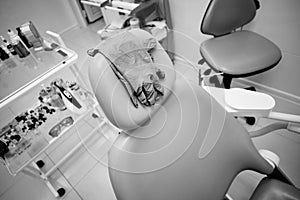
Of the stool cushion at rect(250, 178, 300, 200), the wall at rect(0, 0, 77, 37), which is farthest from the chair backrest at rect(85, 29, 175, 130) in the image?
the wall at rect(0, 0, 77, 37)

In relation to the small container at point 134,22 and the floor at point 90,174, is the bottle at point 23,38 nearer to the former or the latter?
the floor at point 90,174

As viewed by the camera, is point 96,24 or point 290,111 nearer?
point 290,111

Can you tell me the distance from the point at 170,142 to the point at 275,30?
1350 mm

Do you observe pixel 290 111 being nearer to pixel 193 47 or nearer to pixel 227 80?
pixel 227 80

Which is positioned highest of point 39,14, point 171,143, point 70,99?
point 39,14

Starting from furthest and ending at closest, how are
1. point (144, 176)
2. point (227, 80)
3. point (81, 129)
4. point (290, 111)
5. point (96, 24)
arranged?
1. point (96, 24)
2. point (81, 129)
3. point (290, 111)
4. point (227, 80)
5. point (144, 176)

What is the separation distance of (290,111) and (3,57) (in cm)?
221

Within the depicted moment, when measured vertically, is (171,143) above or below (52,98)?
above

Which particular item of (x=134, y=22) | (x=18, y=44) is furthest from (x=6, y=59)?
(x=134, y=22)

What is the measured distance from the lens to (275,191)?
694 mm

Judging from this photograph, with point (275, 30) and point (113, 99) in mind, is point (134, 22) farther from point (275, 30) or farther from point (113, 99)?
point (113, 99)

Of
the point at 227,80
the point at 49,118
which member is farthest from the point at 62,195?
the point at 227,80

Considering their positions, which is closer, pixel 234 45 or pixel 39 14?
pixel 234 45

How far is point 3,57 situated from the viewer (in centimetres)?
129
